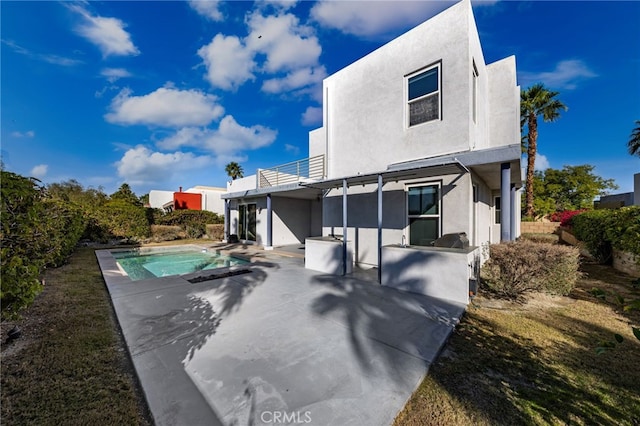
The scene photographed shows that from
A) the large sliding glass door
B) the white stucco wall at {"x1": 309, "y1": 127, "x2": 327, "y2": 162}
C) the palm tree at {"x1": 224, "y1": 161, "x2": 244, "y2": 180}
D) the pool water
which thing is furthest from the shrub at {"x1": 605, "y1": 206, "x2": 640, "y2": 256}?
the palm tree at {"x1": 224, "y1": 161, "x2": 244, "y2": 180}

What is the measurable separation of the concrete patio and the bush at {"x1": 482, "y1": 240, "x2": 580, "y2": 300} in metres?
1.57

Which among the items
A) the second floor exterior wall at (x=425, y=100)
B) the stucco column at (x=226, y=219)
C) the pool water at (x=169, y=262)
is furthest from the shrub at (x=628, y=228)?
the stucco column at (x=226, y=219)

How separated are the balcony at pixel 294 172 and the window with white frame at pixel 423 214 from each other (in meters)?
4.58

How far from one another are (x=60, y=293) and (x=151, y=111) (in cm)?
2169

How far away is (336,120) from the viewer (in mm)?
10461

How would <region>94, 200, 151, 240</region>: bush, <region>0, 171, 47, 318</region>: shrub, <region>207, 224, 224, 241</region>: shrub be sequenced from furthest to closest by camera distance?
<region>207, 224, 224, 241</region>: shrub
<region>94, 200, 151, 240</region>: bush
<region>0, 171, 47, 318</region>: shrub

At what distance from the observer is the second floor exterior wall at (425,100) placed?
7163 mm

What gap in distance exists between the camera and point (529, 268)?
5.39 metres

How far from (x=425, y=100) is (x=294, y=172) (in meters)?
7.39

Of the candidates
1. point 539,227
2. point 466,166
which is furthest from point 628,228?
point 539,227

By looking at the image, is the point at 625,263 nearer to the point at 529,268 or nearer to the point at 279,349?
the point at 529,268

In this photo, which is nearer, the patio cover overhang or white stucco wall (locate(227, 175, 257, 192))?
the patio cover overhang

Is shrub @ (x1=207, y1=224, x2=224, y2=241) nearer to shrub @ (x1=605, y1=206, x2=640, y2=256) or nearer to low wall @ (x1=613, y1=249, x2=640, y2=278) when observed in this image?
shrub @ (x1=605, y1=206, x2=640, y2=256)

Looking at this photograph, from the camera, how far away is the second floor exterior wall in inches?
282
